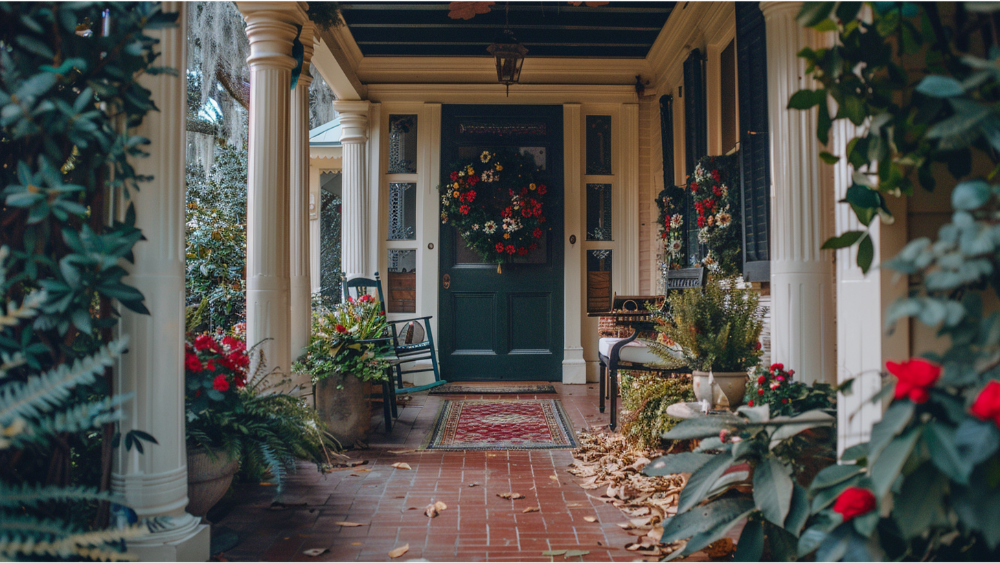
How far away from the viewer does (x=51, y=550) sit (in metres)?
1.11

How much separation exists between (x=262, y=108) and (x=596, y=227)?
3848 mm

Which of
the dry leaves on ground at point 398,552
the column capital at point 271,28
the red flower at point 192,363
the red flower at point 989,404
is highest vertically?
the column capital at point 271,28

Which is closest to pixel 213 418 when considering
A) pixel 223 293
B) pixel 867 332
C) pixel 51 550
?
pixel 51 550

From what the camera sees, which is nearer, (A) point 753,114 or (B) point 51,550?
(B) point 51,550

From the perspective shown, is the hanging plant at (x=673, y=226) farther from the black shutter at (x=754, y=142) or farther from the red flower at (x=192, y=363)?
the red flower at (x=192, y=363)

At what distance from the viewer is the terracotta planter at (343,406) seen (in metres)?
3.80

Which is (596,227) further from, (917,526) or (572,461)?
(917,526)

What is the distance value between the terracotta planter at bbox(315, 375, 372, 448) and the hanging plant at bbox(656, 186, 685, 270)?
279 centimetres

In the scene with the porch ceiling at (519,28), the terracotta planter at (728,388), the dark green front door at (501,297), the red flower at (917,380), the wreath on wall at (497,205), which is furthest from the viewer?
the dark green front door at (501,297)

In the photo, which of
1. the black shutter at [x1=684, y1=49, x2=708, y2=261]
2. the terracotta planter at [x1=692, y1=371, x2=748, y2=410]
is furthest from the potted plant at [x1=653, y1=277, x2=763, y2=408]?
the black shutter at [x1=684, y1=49, x2=708, y2=261]

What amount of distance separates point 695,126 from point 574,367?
106 inches

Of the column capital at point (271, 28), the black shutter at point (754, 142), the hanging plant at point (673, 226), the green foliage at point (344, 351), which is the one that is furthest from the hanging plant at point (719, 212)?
the column capital at point (271, 28)

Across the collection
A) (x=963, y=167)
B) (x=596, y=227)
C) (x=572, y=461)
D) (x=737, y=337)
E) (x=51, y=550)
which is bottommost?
(x=572, y=461)

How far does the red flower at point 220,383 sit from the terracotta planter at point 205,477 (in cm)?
24
